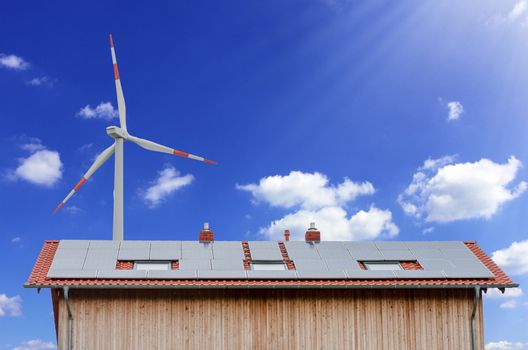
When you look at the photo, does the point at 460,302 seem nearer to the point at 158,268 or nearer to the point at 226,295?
the point at 226,295

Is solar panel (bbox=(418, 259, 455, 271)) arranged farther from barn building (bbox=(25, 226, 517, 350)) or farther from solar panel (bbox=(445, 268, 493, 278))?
solar panel (bbox=(445, 268, 493, 278))

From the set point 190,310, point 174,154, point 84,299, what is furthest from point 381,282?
point 174,154

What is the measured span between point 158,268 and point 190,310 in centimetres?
223

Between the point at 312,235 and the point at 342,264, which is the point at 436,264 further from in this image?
the point at 312,235

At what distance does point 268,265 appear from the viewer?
1113 inches

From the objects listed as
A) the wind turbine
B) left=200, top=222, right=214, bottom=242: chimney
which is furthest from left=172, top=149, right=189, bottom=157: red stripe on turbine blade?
left=200, top=222, right=214, bottom=242: chimney

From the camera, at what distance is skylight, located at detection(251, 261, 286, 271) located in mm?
27969

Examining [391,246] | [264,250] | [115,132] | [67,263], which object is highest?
[115,132]

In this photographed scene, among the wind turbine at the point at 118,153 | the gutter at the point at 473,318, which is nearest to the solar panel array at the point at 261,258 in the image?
the gutter at the point at 473,318

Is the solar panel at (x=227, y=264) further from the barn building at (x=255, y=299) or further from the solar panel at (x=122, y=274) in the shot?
the solar panel at (x=122, y=274)

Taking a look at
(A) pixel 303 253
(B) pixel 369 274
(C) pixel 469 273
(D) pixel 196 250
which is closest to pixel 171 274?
(D) pixel 196 250

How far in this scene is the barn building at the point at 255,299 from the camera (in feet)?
85.6

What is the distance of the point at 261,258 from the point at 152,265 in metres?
4.28

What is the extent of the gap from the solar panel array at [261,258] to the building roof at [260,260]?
4cm
